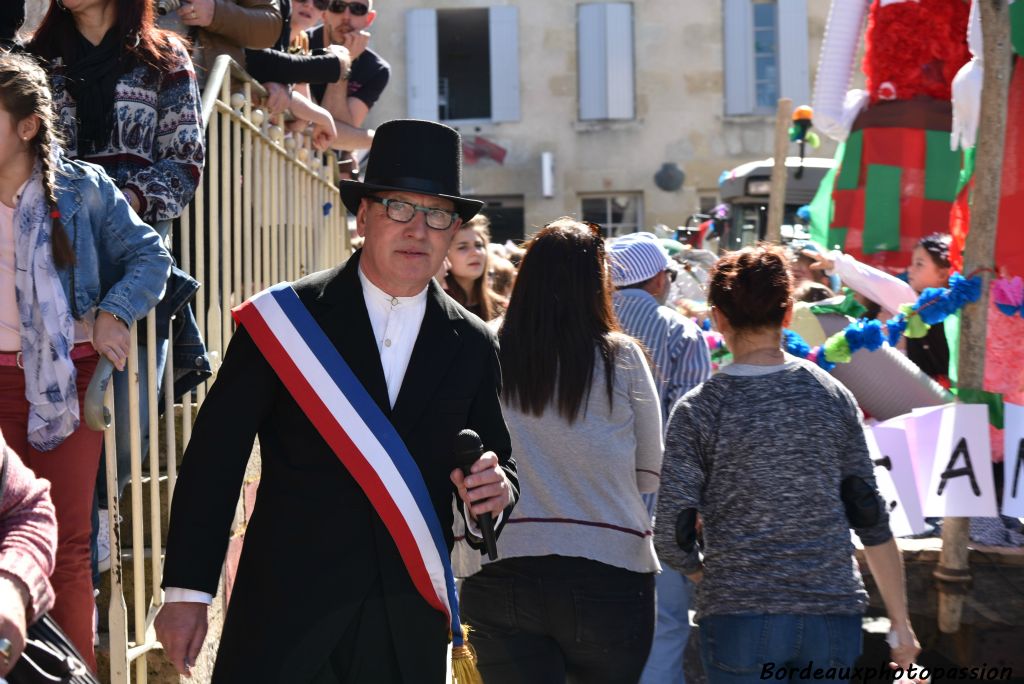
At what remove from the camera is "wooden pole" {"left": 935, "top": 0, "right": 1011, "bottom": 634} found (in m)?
5.23

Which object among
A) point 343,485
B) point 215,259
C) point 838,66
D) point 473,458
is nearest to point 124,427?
point 215,259

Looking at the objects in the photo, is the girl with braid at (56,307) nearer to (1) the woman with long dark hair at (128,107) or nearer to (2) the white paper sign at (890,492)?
(1) the woman with long dark hair at (128,107)

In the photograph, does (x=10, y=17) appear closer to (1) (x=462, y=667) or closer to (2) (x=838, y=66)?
(1) (x=462, y=667)

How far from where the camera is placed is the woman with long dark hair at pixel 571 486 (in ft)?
11.7

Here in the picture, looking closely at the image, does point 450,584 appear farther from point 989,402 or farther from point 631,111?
point 631,111

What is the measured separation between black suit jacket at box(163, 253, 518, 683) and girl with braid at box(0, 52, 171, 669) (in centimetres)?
72

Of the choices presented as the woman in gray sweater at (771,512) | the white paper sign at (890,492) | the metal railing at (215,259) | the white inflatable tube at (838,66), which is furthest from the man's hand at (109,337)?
the white inflatable tube at (838,66)

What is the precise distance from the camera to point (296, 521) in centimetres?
268

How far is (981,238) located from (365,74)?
399cm

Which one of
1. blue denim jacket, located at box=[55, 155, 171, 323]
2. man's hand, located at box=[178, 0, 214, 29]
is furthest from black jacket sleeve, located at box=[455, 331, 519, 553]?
man's hand, located at box=[178, 0, 214, 29]

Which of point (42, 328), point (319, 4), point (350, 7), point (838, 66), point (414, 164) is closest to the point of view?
point (414, 164)

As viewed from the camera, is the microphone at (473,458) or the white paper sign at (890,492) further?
the white paper sign at (890,492)

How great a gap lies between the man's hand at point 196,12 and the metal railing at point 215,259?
0.68 feet

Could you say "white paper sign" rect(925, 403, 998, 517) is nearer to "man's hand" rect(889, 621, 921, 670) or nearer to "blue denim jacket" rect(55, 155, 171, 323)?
"man's hand" rect(889, 621, 921, 670)
